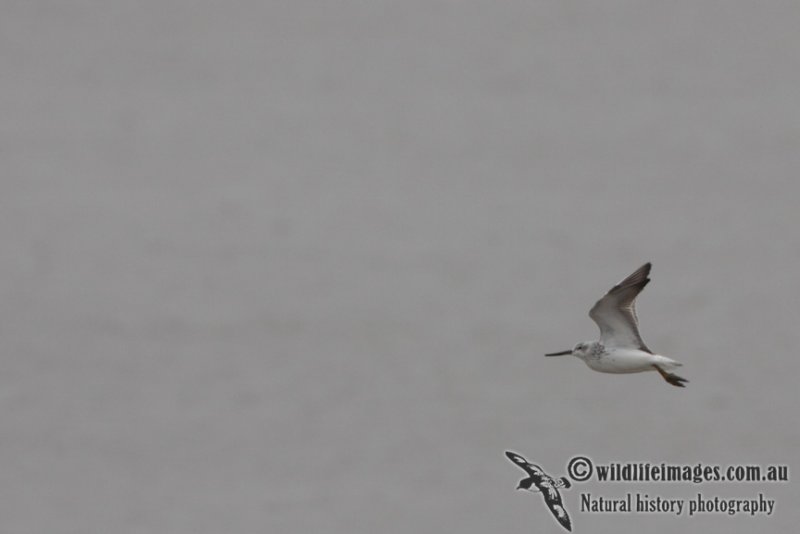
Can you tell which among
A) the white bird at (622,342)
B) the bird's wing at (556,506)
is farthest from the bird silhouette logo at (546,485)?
the white bird at (622,342)

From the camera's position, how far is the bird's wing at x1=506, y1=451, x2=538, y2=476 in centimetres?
1966

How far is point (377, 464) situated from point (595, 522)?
3.43 meters

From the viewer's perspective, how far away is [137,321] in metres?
25.2

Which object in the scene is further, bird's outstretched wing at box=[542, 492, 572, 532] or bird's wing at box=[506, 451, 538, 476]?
bird's outstretched wing at box=[542, 492, 572, 532]

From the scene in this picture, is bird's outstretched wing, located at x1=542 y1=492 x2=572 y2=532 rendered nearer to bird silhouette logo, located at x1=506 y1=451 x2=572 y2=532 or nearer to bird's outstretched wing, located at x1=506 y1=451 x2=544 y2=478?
bird silhouette logo, located at x1=506 y1=451 x2=572 y2=532

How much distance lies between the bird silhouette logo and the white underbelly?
7157 millimetres

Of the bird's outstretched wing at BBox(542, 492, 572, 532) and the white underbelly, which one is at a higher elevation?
the bird's outstretched wing at BBox(542, 492, 572, 532)

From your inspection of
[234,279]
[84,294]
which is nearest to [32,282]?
[84,294]

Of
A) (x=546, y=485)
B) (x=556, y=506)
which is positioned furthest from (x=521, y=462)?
(x=556, y=506)

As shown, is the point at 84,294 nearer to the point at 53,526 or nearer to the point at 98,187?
the point at 98,187

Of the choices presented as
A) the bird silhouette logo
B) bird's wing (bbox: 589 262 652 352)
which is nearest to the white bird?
bird's wing (bbox: 589 262 652 352)

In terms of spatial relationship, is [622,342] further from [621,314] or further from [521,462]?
[521,462]

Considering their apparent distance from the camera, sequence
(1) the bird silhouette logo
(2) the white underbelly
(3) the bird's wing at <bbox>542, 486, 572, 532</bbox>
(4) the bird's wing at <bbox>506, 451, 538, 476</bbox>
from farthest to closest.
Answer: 1. (3) the bird's wing at <bbox>542, 486, 572, 532</bbox>
2. (4) the bird's wing at <bbox>506, 451, 538, 476</bbox>
3. (1) the bird silhouette logo
4. (2) the white underbelly

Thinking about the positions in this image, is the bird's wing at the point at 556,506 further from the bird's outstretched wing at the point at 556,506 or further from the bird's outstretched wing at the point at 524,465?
the bird's outstretched wing at the point at 524,465
